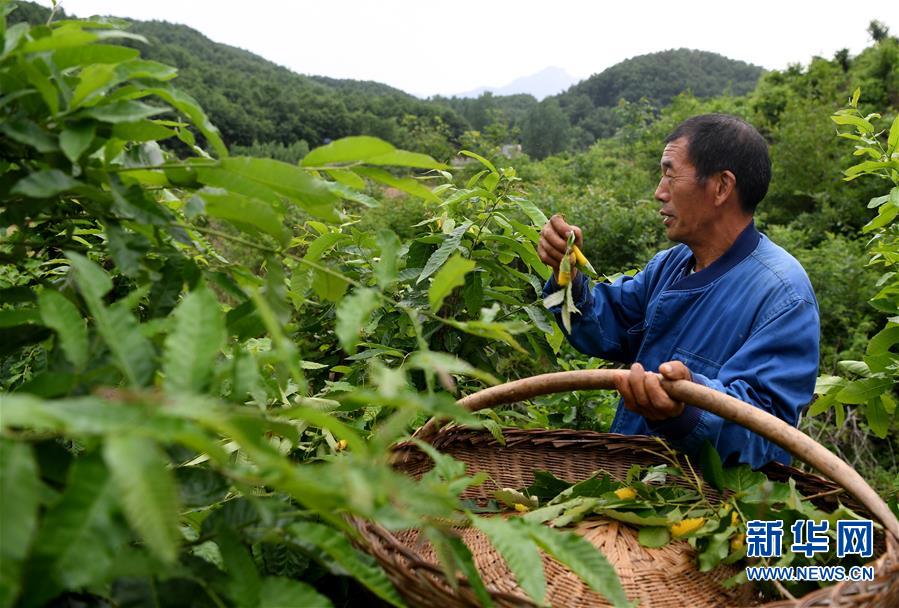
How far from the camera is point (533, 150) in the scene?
2588 cm

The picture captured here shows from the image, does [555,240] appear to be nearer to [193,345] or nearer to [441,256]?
[441,256]

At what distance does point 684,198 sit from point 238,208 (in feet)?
4.37

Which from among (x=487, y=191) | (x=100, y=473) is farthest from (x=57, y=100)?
(x=487, y=191)

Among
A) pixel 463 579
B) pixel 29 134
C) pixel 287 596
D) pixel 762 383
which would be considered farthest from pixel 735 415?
pixel 29 134

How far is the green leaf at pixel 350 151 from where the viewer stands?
2.21ft

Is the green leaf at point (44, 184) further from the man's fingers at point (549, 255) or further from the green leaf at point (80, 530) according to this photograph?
the man's fingers at point (549, 255)

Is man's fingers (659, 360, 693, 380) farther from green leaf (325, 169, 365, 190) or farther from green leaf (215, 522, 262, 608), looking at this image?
green leaf (215, 522, 262, 608)

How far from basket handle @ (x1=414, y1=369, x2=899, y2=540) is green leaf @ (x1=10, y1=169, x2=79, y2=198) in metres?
0.64

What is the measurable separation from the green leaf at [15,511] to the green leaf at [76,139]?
29 cm

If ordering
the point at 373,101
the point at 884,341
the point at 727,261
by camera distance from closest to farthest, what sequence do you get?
the point at 884,341 < the point at 727,261 < the point at 373,101

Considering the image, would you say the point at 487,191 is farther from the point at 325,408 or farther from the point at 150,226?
the point at 150,226

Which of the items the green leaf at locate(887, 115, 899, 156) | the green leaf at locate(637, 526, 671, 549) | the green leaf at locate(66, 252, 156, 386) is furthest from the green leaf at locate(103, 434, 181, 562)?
the green leaf at locate(887, 115, 899, 156)

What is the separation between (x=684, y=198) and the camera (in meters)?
1.72

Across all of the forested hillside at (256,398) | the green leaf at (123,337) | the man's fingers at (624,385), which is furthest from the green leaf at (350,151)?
the man's fingers at (624,385)
